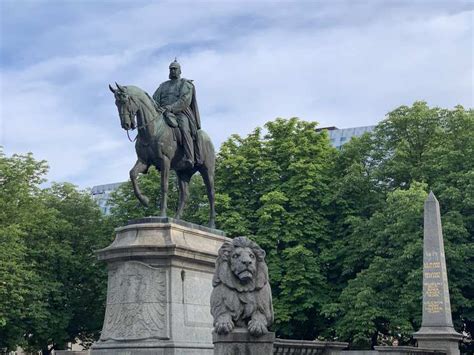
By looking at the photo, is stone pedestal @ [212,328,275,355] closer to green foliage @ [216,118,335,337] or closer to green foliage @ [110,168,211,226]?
green foliage @ [216,118,335,337]

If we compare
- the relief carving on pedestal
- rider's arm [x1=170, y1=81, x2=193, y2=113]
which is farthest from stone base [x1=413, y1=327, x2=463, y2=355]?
rider's arm [x1=170, y1=81, x2=193, y2=113]

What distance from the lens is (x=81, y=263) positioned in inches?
1747

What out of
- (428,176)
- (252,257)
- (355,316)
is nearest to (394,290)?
(355,316)

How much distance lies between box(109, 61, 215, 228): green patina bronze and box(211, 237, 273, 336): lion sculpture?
19.1 feet

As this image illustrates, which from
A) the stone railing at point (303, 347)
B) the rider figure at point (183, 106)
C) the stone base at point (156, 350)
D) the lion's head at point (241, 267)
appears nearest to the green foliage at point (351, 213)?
the rider figure at point (183, 106)

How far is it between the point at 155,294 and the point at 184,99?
4.53 m

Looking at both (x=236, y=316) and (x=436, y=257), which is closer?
(x=236, y=316)

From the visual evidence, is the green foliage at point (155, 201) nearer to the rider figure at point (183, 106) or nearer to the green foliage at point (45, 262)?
the green foliage at point (45, 262)

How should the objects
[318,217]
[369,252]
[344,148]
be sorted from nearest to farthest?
1. [369,252]
2. [318,217]
3. [344,148]

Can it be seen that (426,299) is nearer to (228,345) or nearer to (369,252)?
(369,252)

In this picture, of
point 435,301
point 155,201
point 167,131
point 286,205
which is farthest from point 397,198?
point 167,131

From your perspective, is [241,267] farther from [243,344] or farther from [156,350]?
[156,350]

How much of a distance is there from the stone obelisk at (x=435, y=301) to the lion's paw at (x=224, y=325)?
14070mm

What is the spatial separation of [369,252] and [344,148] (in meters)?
7.05
